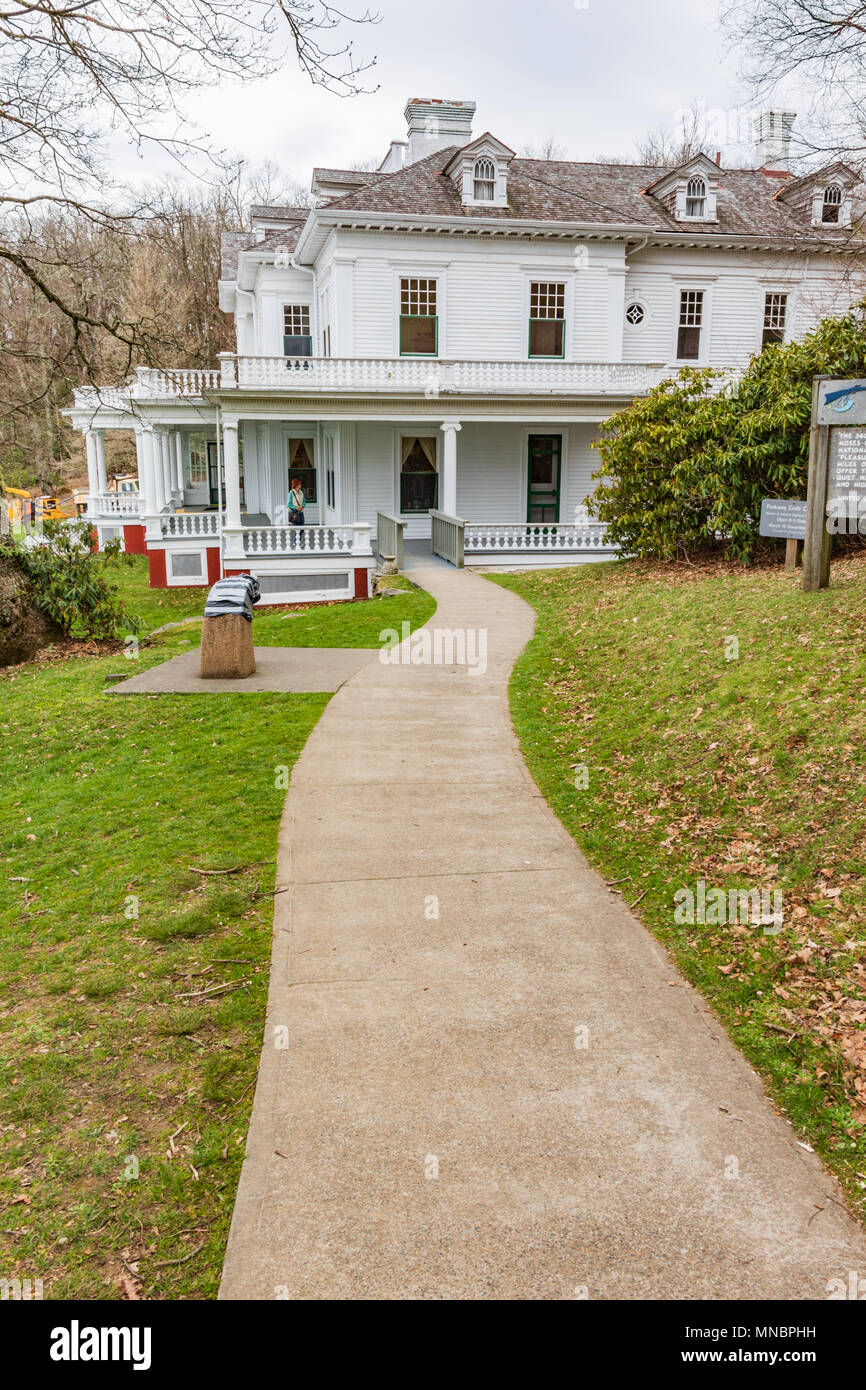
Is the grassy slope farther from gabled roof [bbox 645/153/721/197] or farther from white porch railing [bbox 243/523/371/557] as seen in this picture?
gabled roof [bbox 645/153/721/197]

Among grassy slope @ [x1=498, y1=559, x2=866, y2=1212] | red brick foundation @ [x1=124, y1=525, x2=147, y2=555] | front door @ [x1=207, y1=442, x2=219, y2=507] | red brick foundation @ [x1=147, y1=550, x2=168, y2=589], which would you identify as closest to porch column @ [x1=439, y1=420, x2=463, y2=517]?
red brick foundation @ [x1=147, y1=550, x2=168, y2=589]

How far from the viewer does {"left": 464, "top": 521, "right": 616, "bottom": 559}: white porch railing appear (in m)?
24.1

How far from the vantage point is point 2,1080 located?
481 centimetres

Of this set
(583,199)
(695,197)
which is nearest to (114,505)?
(583,199)

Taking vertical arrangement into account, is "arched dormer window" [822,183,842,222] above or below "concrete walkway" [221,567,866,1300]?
above

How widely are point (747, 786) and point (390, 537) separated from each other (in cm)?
1683

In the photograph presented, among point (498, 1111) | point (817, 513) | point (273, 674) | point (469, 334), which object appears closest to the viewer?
point (498, 1111)

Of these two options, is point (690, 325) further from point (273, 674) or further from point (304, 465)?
point (273, 674)

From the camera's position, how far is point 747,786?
25.2 ft

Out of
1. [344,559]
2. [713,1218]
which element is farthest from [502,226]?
[713,1218]

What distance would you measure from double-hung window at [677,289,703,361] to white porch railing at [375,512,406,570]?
1032 centimetres

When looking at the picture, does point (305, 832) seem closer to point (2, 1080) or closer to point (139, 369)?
point (2, 1080)

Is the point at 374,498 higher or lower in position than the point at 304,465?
lower

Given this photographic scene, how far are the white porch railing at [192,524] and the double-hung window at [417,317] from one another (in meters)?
6.86
